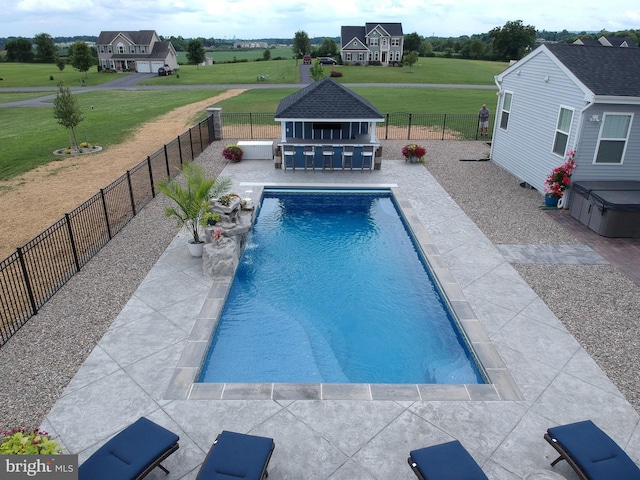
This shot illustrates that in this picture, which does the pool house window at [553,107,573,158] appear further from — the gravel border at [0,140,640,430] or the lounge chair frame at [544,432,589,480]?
the lounge chair frame at [544,432,589,480]

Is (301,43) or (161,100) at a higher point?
(301,43)

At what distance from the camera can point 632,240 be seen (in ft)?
42.6

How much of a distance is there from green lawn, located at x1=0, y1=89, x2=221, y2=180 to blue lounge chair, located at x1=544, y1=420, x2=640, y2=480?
21.0m

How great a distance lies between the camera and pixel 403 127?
30.0 meters

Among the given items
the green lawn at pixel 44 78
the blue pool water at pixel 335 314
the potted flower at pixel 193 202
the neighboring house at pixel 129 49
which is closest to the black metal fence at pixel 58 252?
the potted flower at pixel 193 202

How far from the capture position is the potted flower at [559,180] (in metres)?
14.8

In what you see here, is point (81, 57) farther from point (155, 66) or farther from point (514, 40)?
point (514, 40)

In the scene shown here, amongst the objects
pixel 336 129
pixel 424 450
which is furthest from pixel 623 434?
pixel 336 129

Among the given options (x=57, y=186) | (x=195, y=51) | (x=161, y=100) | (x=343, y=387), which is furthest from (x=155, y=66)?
(x=343, y=387)

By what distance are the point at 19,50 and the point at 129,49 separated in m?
34.1

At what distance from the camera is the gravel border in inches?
295

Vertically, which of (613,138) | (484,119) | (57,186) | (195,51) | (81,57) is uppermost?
(195,51)

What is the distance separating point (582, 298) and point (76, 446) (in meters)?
10.2

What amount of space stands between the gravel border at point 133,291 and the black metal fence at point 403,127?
11.7m
